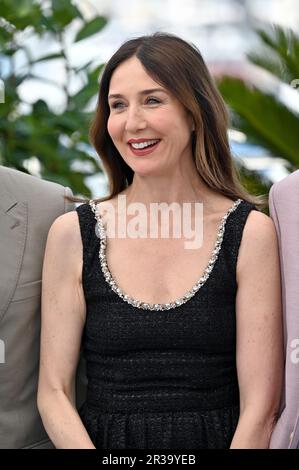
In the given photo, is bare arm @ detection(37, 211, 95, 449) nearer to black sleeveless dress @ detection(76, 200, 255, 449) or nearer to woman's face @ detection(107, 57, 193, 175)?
black sleeveless dress @ detection(76, 200, 255, 449)

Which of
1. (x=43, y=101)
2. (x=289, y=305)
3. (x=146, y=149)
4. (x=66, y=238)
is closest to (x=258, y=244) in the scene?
(x=289, y=305)

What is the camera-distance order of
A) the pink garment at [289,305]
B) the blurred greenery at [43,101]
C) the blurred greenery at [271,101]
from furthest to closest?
the blurred greenery at [271,101] → the blurred greenery at [43,101] → the pink garment at [289,305]

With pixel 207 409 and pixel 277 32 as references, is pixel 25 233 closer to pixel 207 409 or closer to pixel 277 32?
pixel 207 409

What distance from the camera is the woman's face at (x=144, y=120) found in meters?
1.76

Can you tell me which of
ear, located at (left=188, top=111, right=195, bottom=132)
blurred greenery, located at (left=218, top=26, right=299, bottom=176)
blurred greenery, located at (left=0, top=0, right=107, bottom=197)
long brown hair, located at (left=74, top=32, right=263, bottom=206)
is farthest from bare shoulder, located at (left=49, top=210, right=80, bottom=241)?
blurred greenery, located at (left=218, top=26, right=299, bottom=176)

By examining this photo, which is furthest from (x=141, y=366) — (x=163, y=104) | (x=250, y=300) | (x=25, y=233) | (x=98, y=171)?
(x=98, y=171)

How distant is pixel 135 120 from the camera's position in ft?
5.75

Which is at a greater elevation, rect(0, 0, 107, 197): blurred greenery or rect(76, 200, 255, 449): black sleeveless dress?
rect(0, 0, 107, 197): blurred greenery

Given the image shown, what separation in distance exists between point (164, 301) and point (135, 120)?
0.38 m

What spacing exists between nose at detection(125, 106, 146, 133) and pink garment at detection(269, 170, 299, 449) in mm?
313

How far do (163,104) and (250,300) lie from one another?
0.45m

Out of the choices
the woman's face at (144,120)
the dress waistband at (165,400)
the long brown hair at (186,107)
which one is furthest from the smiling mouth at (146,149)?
the dress waistband at (165,400)

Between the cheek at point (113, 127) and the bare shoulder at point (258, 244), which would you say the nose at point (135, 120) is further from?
the bare shoulder at point (258, 244)

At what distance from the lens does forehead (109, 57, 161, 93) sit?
5.76 ft
